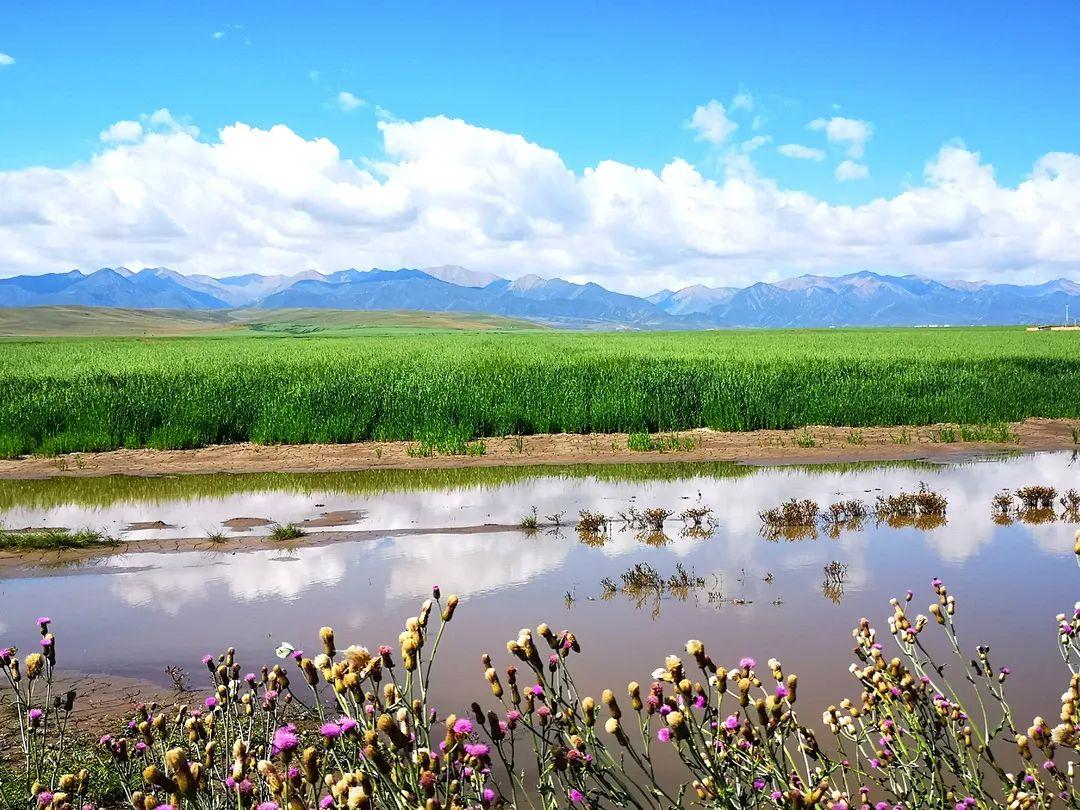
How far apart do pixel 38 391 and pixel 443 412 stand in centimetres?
1333

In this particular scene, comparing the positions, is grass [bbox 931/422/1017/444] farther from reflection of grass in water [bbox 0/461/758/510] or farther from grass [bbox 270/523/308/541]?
grass [bbox 270/523/308/541]

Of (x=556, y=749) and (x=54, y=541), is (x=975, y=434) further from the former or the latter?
(x=556, y=749)

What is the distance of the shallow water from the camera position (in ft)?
25.2

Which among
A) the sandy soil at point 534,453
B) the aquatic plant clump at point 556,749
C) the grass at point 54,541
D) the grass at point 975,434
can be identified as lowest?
the grass at point 54,541

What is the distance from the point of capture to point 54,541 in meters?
12.3

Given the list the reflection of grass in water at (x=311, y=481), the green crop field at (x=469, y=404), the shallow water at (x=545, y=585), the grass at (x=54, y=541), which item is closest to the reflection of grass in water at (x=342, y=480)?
the reflection of grass in water at (x=311, y=481)

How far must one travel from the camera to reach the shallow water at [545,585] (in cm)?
769

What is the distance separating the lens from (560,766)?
2.96m

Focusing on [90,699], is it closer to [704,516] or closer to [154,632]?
[154,632]

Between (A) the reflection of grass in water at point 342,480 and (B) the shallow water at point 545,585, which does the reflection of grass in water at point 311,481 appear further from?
(B) the shallow water at point 545,585

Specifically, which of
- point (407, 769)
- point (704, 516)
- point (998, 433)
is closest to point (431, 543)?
point (704, 516)

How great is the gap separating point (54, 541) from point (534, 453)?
33.5 ft

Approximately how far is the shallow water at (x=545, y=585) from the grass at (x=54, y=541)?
76 cm

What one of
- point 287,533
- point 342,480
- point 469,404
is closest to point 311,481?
point 342,480
